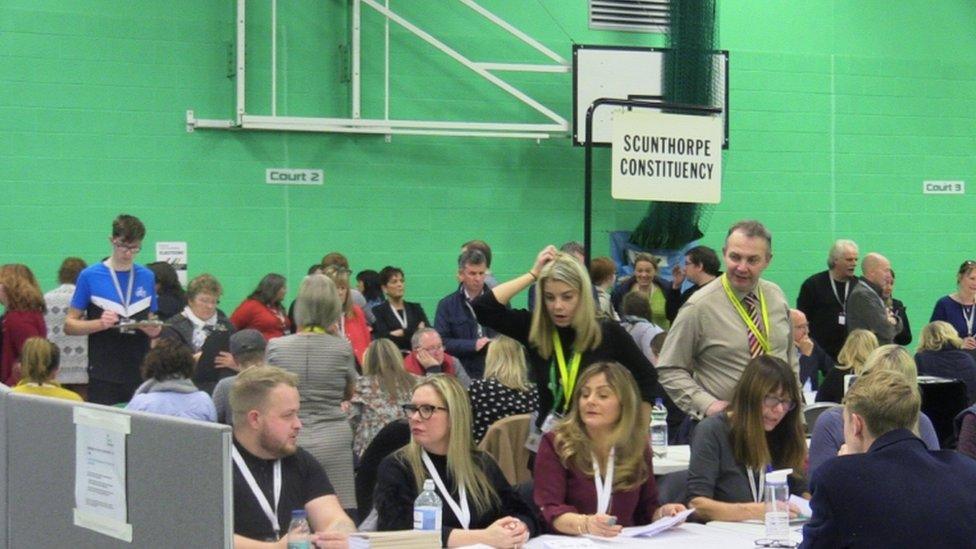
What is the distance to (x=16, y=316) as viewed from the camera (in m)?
7.93

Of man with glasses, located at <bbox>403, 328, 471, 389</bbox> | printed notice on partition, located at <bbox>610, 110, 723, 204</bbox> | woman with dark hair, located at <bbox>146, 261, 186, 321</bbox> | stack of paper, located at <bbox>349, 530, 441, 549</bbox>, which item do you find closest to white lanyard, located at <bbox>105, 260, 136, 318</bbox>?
woman with dark hair, located at <bbox>146, 261, 186, 321</bbox>

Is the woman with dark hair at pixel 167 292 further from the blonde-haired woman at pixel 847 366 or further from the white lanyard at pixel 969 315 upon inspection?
the white lanyard at pixel 969 315

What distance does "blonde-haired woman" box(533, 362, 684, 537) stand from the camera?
14.8 ft

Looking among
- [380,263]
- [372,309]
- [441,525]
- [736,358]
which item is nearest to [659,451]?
[736,358]

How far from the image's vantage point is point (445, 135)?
34.6 ft

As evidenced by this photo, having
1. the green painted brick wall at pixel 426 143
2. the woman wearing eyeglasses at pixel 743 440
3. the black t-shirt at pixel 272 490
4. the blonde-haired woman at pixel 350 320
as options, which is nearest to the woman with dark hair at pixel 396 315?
the blonde-haired woman at pixel 350 320

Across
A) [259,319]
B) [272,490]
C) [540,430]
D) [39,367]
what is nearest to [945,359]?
[540,430]

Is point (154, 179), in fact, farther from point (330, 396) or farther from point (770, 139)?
point (770, 139)

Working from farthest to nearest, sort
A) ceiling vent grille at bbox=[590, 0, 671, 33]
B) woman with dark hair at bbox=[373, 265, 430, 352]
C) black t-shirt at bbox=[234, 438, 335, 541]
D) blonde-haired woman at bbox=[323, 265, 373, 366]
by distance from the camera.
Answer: ceiling vent grille at bbox=[590, 0, 671, 33]
woman with dark hair at bbox=[373, 265, 430, 352]
blonde-haired woman at bbox=[323, 265, 373, 366]
black t-shirt at bbox=[234, 438, 335, 541]

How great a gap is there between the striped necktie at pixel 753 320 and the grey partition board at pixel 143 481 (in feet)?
9.59

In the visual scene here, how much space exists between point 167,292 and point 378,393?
303cm

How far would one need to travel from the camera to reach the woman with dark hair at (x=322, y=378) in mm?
5891

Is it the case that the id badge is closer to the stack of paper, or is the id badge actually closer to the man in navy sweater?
the stack of paper

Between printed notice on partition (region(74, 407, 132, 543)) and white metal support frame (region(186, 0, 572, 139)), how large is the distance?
7400mm
